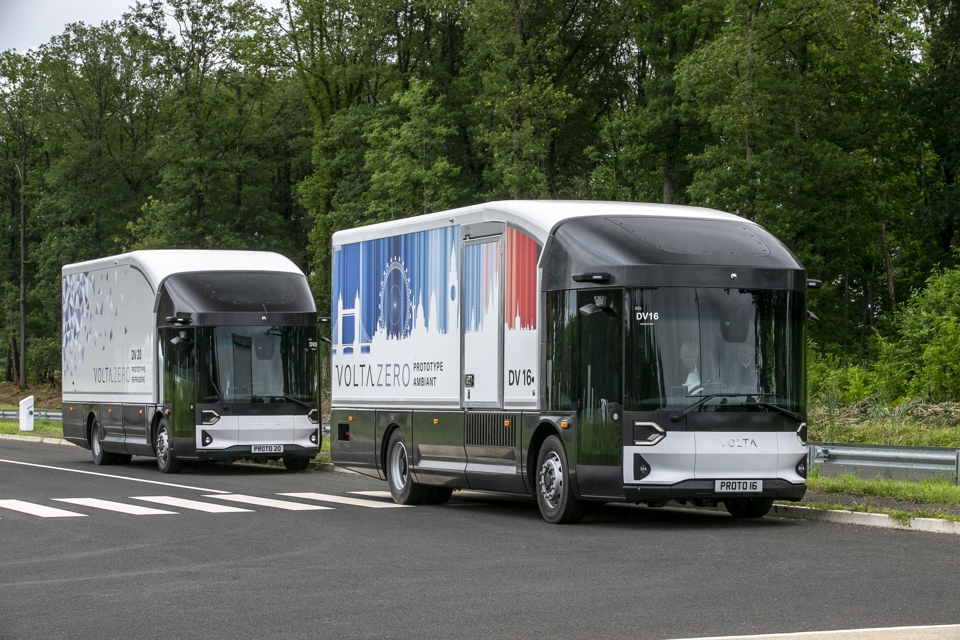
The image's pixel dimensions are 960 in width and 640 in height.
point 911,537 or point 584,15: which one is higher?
point 584,15

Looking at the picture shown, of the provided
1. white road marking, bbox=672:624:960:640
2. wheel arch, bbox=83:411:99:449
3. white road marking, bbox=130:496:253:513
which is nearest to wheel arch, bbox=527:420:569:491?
white road marking, bbox=130:496:253:513

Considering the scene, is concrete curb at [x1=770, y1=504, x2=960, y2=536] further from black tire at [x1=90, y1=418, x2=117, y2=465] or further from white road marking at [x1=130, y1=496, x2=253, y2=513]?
black tire at [x1=90, y1=418, x2=117, y2=465]

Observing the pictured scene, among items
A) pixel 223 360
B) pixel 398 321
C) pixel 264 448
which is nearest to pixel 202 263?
pixel 223 360

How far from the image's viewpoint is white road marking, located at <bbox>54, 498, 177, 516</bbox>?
17.1m

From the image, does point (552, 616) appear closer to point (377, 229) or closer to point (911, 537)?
point (911, 537)

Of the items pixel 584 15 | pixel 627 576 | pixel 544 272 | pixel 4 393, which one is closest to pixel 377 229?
pixel 544 272

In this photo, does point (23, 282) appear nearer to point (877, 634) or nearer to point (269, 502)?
point (269, 502)

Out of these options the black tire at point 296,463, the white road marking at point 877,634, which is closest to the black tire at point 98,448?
the black tire at point 296,463

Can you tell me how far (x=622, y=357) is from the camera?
47.8 feet

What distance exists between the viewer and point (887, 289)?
5478 centimetres

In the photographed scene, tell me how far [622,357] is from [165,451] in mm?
13459

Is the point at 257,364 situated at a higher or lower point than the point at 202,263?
lower

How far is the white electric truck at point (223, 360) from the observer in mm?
24984

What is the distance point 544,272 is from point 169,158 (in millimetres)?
52977
